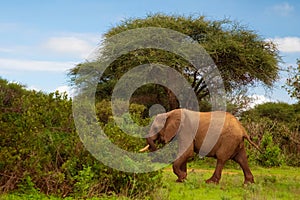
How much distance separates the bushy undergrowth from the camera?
988cm

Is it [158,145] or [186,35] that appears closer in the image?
[158,145]

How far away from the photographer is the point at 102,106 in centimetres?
2294

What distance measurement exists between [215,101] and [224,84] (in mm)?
1374

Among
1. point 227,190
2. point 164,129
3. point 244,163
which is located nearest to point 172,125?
point 164,129

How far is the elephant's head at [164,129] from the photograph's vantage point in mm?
14445

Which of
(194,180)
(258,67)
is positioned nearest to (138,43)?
(258,67)

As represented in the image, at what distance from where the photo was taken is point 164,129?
14.5m

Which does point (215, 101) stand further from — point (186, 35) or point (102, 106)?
point (102, 106)

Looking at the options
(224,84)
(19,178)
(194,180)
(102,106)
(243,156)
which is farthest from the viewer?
(224,84)

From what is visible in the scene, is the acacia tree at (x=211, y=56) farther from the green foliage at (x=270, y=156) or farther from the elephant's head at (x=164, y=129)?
the elephant's head at (x=164, y=129)

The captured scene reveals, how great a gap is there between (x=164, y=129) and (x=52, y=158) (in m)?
4.72

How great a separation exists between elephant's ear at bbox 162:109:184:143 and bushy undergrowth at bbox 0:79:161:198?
331 centimetres

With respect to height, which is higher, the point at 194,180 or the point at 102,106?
the point at 102,106

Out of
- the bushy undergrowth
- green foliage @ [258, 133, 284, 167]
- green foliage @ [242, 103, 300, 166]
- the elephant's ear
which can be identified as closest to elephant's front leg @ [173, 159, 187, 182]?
the elephant's ear
